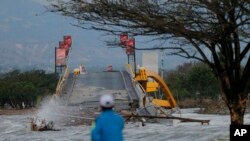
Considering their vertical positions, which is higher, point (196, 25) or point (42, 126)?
point (196, 25)

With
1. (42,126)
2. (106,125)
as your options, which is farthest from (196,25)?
(42,126)

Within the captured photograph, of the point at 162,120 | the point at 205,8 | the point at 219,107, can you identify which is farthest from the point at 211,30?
the point at 219,107

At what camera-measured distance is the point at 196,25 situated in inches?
395

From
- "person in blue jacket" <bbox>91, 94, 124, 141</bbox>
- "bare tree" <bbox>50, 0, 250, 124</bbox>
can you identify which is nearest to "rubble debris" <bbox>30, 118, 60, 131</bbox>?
"bare tree" <bbox>50, 0, 250, 124</bbox>

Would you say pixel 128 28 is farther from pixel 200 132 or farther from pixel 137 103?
pixel 137 103

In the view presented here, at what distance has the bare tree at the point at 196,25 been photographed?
32.2 ft

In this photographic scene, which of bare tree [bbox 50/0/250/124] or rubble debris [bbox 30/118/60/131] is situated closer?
bare tree [bbox 50/0/250/124]

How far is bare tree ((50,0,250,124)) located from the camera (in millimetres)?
9812

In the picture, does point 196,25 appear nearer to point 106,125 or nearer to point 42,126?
point 106,125

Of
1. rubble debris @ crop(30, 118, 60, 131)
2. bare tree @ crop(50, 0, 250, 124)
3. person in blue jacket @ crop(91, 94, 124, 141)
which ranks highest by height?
bare tree @ crop(50, 0, 250, 124)

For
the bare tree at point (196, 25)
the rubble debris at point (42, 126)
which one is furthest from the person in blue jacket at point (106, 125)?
the rubble debris at point (42, 126)

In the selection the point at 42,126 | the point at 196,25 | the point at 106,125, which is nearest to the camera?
the point at 106,125

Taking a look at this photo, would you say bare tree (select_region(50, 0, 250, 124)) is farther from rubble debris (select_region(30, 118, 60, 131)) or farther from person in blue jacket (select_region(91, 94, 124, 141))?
rubble debris (select_region(30, 118, 60, 131))

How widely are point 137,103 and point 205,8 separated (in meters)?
26.3
